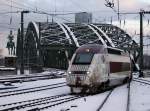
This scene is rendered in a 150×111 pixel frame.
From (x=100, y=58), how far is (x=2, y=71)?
3085 centimetres

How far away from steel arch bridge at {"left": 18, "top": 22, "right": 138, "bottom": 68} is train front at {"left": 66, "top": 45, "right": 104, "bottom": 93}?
76338mm

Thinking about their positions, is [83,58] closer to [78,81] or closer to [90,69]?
[90,69]

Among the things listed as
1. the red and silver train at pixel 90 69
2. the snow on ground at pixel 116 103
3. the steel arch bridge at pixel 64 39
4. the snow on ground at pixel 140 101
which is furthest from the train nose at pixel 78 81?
the steel arch bridge at pixel 64 39

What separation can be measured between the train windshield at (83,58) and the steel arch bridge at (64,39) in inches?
3005

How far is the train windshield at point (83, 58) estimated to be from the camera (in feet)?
96.5

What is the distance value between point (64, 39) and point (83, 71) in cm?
9799

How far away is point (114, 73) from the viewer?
1400 inches

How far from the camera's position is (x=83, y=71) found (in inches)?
1125

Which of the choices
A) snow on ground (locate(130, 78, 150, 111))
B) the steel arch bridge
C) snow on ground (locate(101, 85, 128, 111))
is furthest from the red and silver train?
the steel arch bridge

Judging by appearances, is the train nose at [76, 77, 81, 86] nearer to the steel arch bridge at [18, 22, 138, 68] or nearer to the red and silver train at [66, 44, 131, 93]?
the red and silver train at [66, 44, 131, 93]

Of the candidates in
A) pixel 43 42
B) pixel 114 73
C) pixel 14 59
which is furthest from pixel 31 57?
pixel 114 73

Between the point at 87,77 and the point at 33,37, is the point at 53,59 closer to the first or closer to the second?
the point at 33,37

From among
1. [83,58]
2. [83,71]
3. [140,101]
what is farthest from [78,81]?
[140,101]

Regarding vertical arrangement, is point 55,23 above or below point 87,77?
above
